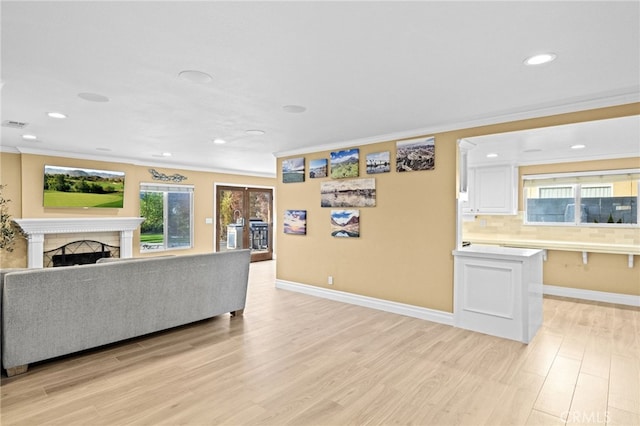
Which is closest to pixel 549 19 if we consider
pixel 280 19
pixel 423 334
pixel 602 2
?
pixel 602 2

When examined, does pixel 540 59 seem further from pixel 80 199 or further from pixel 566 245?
pixel 80 199

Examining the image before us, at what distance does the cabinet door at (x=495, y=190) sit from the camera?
6105 millimetres

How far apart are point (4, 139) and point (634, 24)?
739 centimetres

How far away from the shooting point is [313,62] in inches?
97.1

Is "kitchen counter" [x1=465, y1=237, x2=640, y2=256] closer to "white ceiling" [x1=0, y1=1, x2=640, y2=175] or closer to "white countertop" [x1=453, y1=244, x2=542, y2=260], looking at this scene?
"white countertop" [x1=453, y1=244, x2=542, y2=260]

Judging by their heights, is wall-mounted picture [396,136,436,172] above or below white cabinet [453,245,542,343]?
above

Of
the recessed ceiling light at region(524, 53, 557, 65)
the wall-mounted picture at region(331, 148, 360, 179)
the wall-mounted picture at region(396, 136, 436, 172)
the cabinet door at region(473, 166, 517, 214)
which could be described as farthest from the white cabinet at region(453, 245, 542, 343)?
the cabinet door at region(473, 166, 517, 214)

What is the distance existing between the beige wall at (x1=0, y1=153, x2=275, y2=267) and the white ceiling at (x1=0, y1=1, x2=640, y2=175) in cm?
215

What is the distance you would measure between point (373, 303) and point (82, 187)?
18.9 ft

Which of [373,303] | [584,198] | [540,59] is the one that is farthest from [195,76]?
[584,198]

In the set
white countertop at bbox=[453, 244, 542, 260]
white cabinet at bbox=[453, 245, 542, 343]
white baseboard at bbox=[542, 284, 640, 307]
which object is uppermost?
white countertop at bbox=[453, 244, 542, 260]

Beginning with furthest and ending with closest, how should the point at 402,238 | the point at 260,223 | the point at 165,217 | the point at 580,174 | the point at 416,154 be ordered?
the point at 260,223
the point at 165,217
the point at 580,174
the point at 402,238
the point at 416,154

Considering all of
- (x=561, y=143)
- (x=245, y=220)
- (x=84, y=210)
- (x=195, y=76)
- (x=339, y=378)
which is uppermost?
(x=195, y=76)

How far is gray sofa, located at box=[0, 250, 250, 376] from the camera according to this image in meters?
2.81
